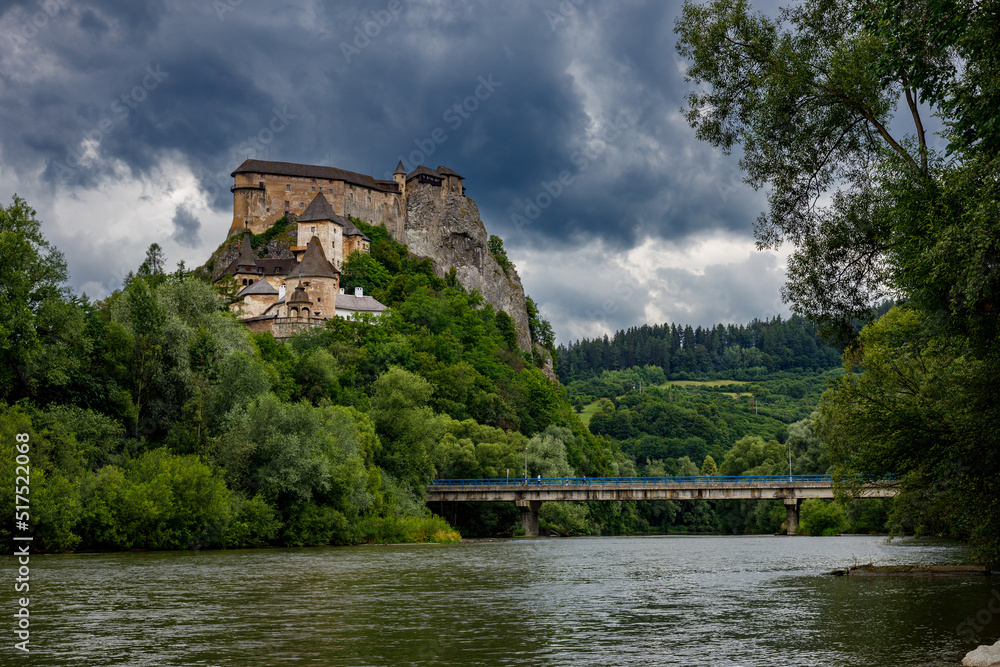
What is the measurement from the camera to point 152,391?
52.4m

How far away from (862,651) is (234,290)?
125475mm

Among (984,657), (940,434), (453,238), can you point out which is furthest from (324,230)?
(984,657)

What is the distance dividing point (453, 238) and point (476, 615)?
143m

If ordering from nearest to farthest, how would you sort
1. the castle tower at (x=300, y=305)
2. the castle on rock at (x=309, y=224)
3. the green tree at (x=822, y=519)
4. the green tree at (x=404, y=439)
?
the green tree at (x=404, y=439), the green tree at (x=822, y=519), the castle tower at (x=300, y=305), the castle on rock at (x=309, y=224)

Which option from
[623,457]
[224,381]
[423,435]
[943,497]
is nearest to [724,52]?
[943,497]

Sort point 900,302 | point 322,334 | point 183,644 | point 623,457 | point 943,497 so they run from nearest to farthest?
point 183,644, point 900,302, point 943,497, point 322,334, point 623,457

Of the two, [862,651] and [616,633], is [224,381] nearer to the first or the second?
[616,633]

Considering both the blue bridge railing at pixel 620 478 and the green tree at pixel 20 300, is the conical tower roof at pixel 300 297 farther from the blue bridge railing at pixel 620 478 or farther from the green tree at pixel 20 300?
the green tree at pixel 20 300

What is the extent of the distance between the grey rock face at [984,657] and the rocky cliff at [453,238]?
147929mm

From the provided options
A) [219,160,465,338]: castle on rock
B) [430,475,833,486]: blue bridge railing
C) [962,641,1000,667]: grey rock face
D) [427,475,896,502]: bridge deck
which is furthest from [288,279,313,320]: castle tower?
[962,641,1000,667]: grey rock face

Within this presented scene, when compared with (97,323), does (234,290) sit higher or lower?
higher

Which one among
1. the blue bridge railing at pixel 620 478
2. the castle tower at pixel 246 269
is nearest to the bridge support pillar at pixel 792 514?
the blue bridge railing at pixel 620 478

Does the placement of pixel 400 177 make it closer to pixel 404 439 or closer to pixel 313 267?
pixel 313 267

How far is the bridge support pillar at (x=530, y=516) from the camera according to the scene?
87625 millimetres
